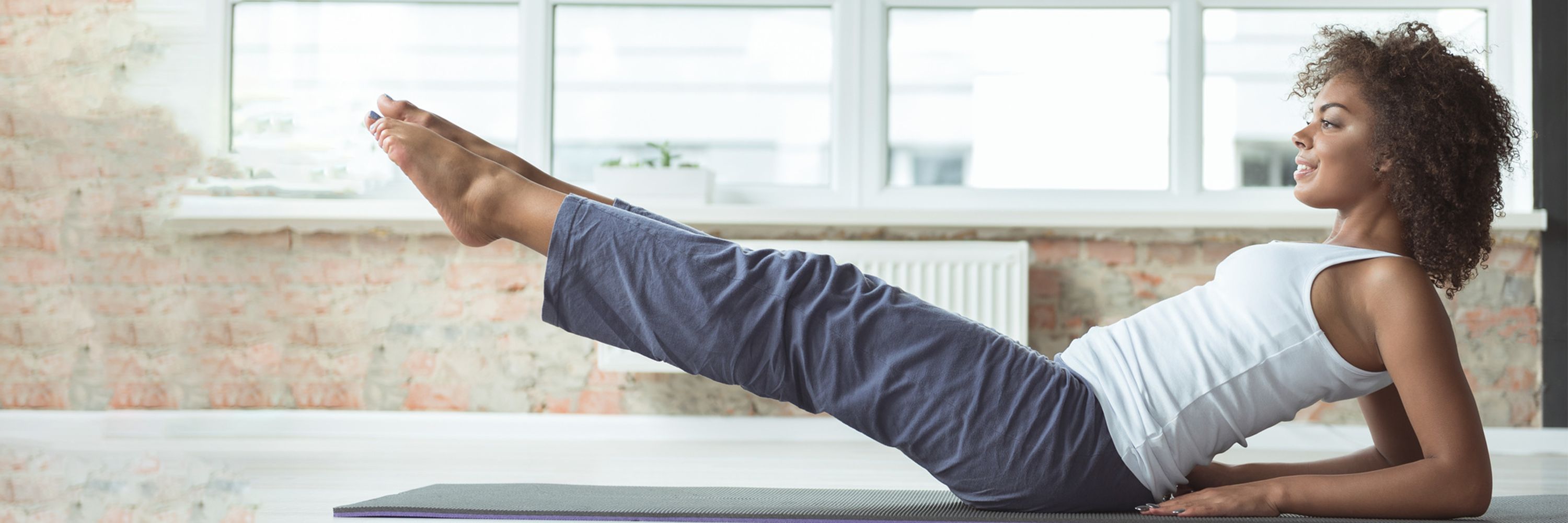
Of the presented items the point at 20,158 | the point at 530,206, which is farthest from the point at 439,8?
the point at 530,206

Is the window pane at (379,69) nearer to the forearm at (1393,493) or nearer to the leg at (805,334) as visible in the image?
the leg at (805,334)

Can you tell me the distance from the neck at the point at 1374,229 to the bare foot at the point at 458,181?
1.04 m

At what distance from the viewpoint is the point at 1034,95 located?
10.4 feet

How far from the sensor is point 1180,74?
3.10 meters

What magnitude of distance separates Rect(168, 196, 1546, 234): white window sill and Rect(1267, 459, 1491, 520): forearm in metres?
1.68

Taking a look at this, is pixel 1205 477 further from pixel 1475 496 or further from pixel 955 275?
pixel 955 275

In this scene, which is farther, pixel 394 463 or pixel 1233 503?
pixel 394 463

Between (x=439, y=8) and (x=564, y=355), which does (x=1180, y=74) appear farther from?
(x=439, y=8)

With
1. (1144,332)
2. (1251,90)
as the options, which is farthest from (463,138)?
(1251,90)

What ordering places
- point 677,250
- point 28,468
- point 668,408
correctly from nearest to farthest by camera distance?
1. point 677,250
2. point 28,468
3. point 668,408

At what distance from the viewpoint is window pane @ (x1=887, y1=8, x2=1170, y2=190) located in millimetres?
3156

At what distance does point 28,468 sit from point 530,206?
73.6 inches

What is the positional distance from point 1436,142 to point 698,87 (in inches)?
85.5

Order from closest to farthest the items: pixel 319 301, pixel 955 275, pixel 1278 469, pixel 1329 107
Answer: pixel 1329 107, pixel 1278 469, pixel 955 275, pixel 319 301
